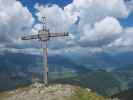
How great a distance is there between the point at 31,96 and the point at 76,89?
923cm

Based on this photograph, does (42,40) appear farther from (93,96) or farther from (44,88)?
(93,96)

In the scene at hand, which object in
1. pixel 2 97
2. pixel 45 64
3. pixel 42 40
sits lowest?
pixel 2 97

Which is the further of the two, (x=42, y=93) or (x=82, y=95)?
(x=42, y=93)

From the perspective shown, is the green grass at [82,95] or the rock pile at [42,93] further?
the rock pile at [42,93]

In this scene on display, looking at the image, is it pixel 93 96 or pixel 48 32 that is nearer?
pixel 93 96

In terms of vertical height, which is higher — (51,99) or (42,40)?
(42,40)

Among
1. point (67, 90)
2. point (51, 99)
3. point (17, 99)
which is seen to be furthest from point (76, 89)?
point (17, 99)

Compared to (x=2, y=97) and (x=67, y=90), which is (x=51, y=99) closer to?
(x=67, y=90)

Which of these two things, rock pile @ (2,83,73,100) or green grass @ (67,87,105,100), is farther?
rock pile @ (2,83,73,100)

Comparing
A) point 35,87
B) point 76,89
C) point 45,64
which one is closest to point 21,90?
point 35,87

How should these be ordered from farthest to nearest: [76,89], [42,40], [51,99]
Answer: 1. [42,40]
2. [76,89]
3. [51,99]

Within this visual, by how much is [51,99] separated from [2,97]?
37.9 ft

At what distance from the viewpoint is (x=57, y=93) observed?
2537 inches

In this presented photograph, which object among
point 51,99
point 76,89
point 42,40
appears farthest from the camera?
point 42,40
